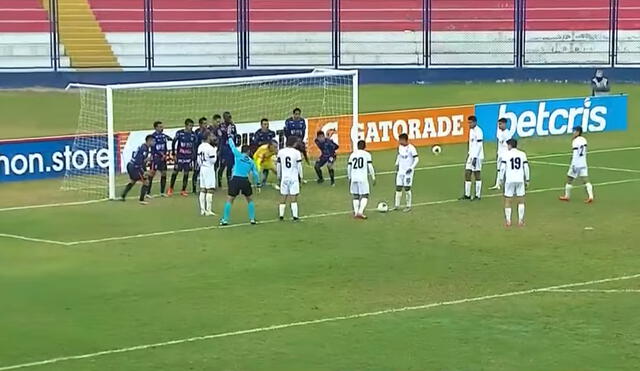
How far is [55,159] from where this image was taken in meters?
33.6

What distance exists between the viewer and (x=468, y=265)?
2267 centimetres

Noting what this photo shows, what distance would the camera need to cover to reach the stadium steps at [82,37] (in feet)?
172

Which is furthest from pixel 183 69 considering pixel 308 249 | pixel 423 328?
pixel 423 328

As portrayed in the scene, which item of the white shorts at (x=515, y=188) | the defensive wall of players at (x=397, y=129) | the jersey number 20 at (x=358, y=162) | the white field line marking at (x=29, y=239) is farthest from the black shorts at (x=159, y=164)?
the white shorts at (x=515, y=188)

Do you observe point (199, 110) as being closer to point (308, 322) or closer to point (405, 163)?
point (405, 163)

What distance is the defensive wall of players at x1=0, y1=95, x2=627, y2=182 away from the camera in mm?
33188

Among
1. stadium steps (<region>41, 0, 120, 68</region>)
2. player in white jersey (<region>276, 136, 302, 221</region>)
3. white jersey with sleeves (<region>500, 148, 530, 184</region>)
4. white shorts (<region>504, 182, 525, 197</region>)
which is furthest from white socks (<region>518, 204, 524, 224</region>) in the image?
stadium steps (<region>41, 0, 120, 68</region>)

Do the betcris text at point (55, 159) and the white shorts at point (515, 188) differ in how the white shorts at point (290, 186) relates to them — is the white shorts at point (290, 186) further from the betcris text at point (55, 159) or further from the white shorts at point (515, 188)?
the betcris text at point (55, 159)

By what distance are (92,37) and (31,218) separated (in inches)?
1039

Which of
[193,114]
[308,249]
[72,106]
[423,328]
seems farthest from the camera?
[72,106]

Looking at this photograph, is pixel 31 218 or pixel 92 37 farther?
Result: pixel 92 37

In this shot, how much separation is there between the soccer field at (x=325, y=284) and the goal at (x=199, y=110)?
64.8 inches

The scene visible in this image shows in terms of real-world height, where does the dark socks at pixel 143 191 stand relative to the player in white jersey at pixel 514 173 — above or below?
below

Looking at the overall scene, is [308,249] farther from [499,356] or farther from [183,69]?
[183,69]
